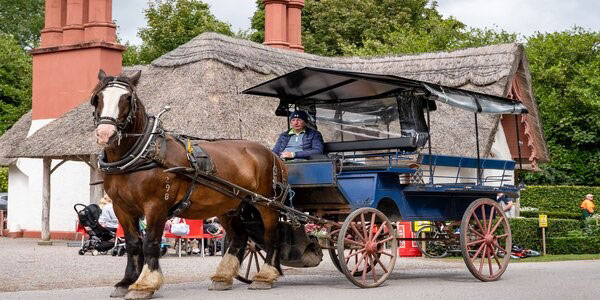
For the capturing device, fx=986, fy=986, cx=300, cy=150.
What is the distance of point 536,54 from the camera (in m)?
50.9

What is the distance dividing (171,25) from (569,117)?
19912mm

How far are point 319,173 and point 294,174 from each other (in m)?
0.44

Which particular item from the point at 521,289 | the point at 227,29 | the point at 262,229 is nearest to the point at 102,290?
the point at 262,229

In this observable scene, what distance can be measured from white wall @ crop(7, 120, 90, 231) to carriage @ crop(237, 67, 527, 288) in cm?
1645

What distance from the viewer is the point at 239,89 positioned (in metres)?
26.0

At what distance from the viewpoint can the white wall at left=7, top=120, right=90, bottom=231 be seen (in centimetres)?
2978

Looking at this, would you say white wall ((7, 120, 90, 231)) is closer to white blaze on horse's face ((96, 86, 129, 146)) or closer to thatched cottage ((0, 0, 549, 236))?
thatched cottage ((0, 0, 549, 236))

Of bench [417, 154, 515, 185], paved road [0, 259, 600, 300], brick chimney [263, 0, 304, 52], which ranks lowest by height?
paved road [0, 259, 600, 300]

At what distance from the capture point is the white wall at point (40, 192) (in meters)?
29.8

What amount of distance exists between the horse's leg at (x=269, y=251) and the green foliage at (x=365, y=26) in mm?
37793

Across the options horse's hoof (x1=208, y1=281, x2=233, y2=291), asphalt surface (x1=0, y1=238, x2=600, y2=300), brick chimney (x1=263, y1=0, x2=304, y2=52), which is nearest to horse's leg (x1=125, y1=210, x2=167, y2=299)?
asphalt surface (x1=0, y1=238, x2=600, y2=300)

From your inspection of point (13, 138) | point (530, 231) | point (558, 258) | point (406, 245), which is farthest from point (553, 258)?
point (13, 138)

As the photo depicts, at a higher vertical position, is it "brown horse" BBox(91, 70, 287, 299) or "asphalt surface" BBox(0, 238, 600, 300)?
→ "brown horse" BBox(91, 70, 287, 299)

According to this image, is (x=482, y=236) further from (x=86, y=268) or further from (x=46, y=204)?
(x=46, y=204)
